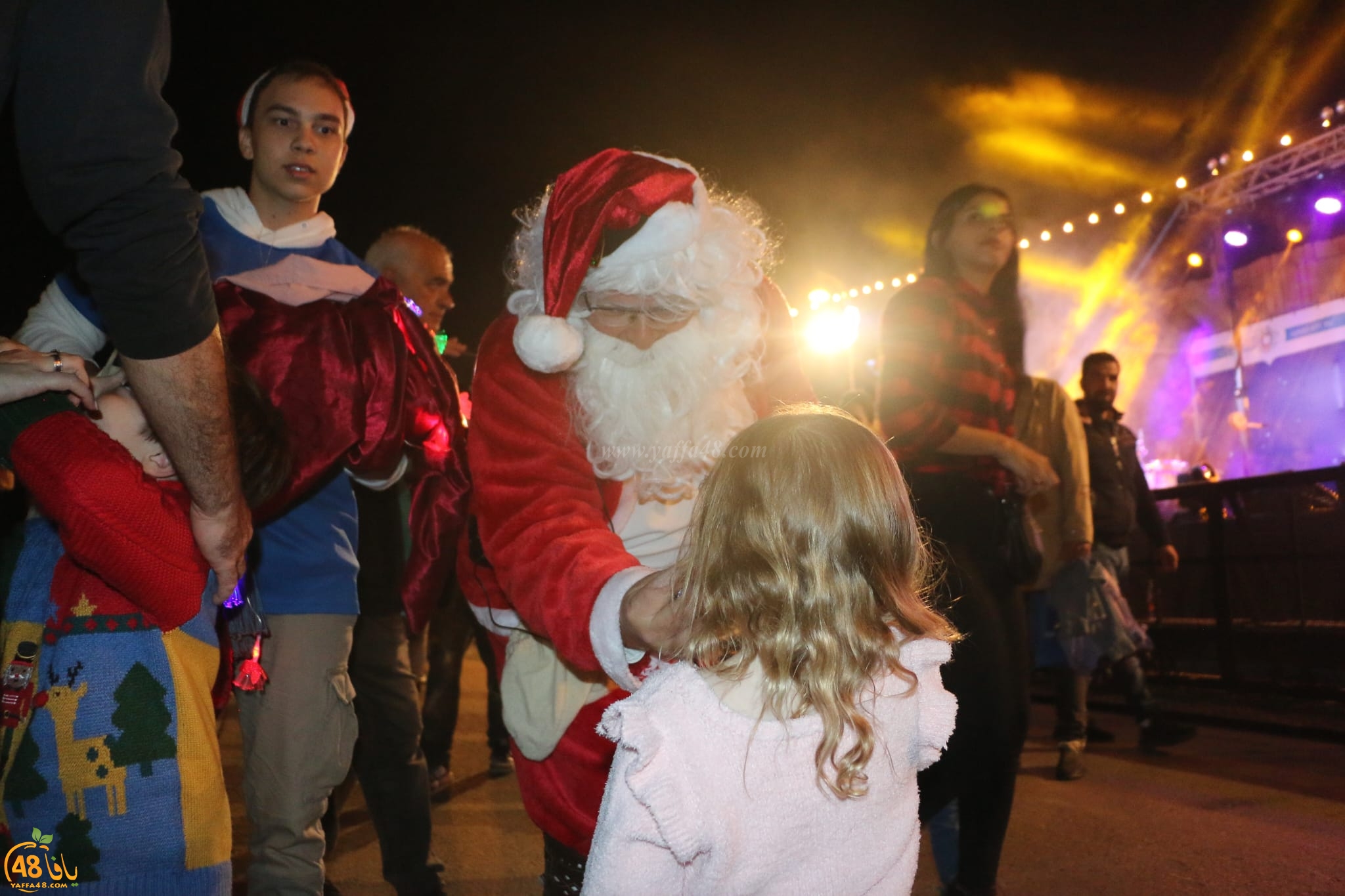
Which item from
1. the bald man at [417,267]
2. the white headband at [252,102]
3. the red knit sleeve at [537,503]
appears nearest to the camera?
the red knit sleeve at [537,503]

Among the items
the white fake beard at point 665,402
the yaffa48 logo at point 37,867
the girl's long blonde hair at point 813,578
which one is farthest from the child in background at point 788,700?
the yaffa48 logo at point 37,867

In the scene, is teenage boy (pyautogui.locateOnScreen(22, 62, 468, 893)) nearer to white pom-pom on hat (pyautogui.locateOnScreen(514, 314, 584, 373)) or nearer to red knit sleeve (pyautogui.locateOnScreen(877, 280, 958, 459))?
white pom-pom on hat (pyautogui.locateOnScreen(514, 314, 584, 373))

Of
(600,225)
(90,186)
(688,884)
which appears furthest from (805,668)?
(90,186)

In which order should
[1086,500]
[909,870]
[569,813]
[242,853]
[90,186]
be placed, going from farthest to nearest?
[1086,500], [242,853], [569,813], [909,870], [90,186]

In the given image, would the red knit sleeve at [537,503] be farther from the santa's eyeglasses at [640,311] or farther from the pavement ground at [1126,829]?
the pavement ground at [1126,829]

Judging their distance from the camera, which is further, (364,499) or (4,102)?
(364,499)

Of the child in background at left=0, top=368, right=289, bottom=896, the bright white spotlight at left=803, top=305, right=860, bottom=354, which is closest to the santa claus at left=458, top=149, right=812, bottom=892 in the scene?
the child in background at left=0, top=368, right=289, bottom=896

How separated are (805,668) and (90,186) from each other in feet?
3.97

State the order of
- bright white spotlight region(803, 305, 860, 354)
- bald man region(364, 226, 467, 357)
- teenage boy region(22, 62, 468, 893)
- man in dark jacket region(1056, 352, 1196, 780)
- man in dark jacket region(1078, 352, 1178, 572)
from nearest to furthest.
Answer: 1. teenage boy region(22, 62, 468, 893)
2. bald man region(364, 226, 467, 357)
3. man in dark jacket region(1056, 352, 1196, 780)
4. man in dark jacket region(1078, 352, 1178, 572)
5. bright white spotlight region(803, 305, 860, 354)

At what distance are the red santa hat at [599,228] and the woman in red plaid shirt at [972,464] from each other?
0.87 m

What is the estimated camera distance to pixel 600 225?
74.1 inches

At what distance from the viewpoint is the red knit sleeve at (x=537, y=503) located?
5.10 feet

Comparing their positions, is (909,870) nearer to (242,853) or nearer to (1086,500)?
(242,853)

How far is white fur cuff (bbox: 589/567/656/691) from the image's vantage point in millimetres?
1468
